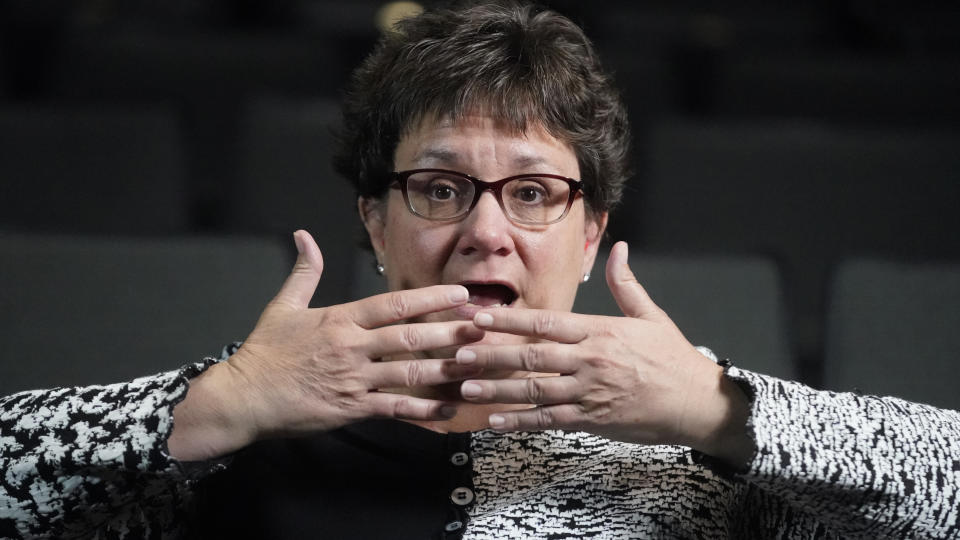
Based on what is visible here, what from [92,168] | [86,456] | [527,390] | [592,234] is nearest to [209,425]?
[86,456]

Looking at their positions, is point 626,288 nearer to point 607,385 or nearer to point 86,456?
point 607,385

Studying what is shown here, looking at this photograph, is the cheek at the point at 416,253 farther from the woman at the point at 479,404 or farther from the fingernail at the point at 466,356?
the fingernail at the point at 466,356

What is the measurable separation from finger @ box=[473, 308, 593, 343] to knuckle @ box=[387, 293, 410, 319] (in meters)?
0.07

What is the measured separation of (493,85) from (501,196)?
0.46ft

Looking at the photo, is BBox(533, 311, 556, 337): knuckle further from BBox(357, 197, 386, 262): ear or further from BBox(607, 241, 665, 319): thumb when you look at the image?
BBox(357, 197, 386, 262): ear

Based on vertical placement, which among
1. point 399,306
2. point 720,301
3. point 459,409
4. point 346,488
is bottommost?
point 346,488

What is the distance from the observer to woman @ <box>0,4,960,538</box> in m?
1.00

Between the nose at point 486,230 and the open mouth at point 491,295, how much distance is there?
0.05 metres

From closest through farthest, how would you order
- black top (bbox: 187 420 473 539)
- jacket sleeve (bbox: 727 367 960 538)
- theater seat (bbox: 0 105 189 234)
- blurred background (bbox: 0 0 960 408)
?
jacket sleeve (bbox: 727 367 960 538) < black top (bbox: 187 420 473 539) < blurred background (bbox: 0 0 960 408) < theater seat (bbox: 0 105 189 234)

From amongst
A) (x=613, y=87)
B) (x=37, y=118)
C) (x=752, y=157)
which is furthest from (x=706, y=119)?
(x=37, y=118)

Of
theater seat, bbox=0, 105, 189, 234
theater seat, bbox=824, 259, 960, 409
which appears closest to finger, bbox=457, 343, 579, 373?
theater seat, bbox=824, 259, 960, 409

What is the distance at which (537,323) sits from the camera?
998 millimetres

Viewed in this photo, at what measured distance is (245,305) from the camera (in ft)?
4.91

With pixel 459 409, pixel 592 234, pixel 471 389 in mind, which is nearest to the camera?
pixel 471 389
